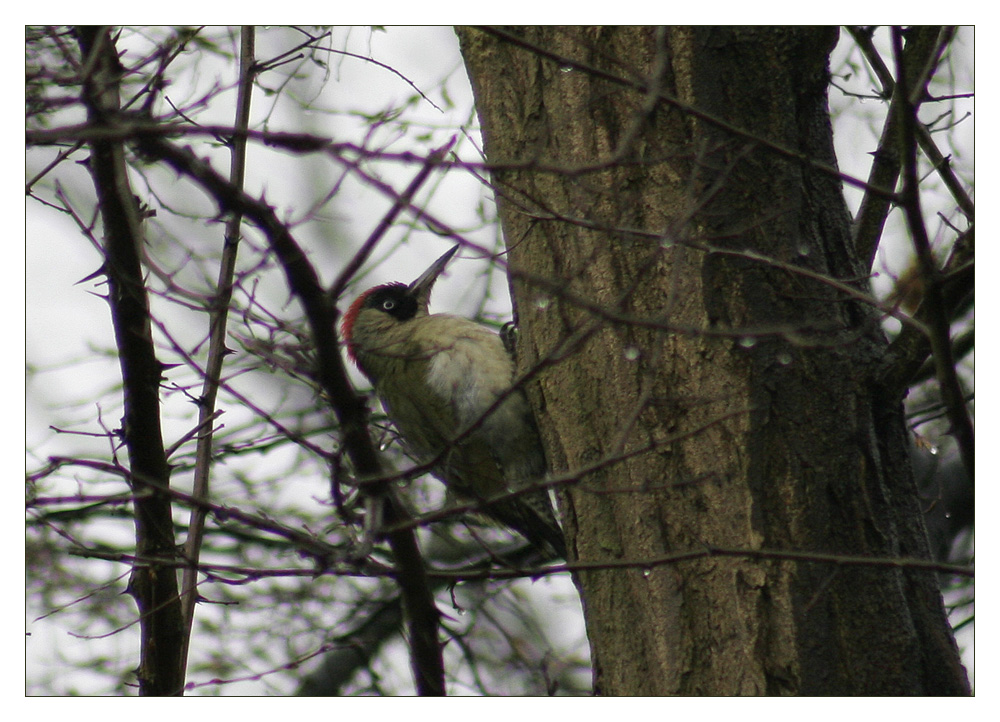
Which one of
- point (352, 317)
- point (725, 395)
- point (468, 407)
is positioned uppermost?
point (352, 317)

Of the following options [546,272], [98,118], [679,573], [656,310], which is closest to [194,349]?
[98,118]

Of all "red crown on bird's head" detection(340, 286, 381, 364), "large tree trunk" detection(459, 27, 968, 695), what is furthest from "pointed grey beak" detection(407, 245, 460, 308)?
"large tree trunk" detection(459, 27, 968, 695)

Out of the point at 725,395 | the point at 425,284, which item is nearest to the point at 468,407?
the point at 425,284

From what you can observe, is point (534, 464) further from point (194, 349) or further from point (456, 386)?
point (194, 349)

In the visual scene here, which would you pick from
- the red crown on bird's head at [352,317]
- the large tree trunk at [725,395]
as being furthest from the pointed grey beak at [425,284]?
the large tree trunk at [725,395]

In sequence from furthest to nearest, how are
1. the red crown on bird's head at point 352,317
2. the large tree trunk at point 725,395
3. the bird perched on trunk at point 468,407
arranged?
1. the red crown on bird's head at point 352,317
2. the bird perched on trunk at point 468,407
3. the large tree trunk at point 725,395

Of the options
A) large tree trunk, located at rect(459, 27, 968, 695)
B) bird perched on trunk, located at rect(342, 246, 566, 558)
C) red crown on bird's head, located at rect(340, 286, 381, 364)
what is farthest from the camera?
red crown on bird's head, located at rect(340, 286, 381, 364)

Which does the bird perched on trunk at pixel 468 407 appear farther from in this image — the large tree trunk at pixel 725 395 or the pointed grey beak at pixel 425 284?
the large tree trunk at pixel 725 395

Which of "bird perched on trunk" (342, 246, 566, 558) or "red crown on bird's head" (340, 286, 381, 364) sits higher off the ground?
"red crown on bird's head" (340, 286, 381, 364)

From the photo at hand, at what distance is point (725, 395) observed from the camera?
271 centimetres

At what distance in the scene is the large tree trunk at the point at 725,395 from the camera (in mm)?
2508

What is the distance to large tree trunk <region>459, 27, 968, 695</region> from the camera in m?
2.51

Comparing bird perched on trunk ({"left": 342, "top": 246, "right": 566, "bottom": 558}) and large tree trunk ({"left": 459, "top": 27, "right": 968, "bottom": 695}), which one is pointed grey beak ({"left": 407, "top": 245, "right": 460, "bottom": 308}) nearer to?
bird perched on trunk ({"left": 342, "top": 246, "right": 566, "bottom": 558})

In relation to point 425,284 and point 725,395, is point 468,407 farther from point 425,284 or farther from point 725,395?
point 725,395
